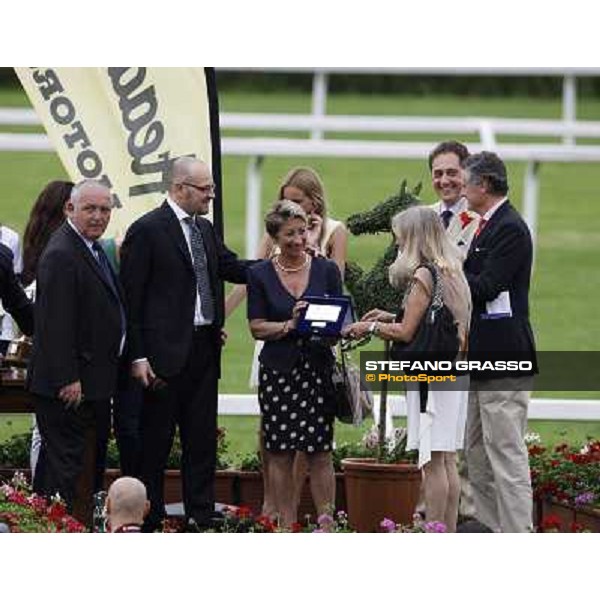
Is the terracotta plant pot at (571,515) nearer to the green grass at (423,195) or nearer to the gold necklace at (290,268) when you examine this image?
the gold necklace at (290,268)

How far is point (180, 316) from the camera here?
8656mm

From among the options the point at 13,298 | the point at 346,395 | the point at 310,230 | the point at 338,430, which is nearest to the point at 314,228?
Result: the point at 310,230

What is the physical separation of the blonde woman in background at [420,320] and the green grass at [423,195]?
5.74 meters

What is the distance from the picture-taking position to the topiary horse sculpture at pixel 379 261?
30.0 ft

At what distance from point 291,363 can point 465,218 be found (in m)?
0.99

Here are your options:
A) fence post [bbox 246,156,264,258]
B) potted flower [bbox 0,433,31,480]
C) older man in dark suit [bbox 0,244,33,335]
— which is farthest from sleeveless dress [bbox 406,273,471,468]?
fence post [bbox 246,156,264,258]

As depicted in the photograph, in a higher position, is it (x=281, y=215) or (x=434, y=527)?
(x=281, y=215)

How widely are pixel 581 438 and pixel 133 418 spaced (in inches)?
182

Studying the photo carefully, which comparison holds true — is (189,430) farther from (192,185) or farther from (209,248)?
(192,185)

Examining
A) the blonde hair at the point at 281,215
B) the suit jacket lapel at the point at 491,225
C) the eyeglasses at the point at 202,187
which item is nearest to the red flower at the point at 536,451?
the suit jacket lapel at the point at 491,225

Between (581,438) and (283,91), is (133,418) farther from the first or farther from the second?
(283,91)

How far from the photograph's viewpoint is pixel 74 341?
837 cm

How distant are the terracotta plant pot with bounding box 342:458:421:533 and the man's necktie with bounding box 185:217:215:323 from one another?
0.97 metres

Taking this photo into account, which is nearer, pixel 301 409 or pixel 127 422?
pixel 301 409
